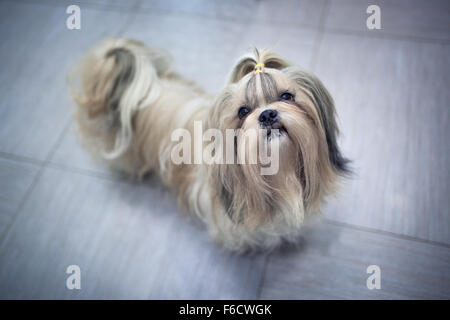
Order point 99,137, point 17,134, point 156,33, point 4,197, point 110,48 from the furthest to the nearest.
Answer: point 156,33
point 17,134
point 4,197
point 99,137
point 110,48

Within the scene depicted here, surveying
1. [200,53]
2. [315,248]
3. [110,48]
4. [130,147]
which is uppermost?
[200,53]

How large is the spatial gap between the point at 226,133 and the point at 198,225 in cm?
100

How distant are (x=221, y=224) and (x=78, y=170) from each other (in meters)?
1.28

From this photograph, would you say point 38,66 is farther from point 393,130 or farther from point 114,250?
point 393,130

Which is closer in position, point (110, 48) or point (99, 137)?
point (110, 48)

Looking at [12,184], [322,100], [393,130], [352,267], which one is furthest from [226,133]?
[12,184]

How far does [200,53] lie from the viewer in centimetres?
285

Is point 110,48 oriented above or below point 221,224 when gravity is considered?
above

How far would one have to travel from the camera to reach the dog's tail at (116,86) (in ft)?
6.34

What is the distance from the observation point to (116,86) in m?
1.95

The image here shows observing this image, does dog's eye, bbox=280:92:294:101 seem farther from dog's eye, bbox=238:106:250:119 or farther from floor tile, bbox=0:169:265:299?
floor tile, bbox=0:169:265:299

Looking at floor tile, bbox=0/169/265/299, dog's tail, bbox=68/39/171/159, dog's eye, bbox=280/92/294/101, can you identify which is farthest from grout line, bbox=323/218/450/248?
dog's tail, bbox=68/39/171/159

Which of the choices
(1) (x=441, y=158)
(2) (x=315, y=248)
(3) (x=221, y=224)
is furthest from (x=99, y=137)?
(1) (x=441, y=158)

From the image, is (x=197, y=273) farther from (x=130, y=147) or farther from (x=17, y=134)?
(x=17, y=134)
